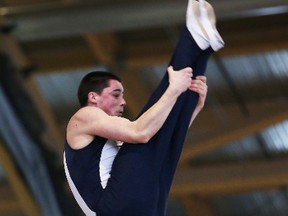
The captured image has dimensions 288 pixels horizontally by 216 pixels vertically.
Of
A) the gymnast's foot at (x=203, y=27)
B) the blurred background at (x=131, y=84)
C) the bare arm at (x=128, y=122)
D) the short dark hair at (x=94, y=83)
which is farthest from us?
the blurred background at (x=131, y=84)

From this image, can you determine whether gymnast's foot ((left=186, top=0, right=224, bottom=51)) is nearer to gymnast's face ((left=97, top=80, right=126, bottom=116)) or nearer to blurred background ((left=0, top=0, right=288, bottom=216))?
gymnast's face ((left=97, top=80, right=126, bottom=116))

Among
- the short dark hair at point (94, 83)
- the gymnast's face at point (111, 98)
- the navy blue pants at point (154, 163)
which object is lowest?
the navy blue pants at point (154, 163)

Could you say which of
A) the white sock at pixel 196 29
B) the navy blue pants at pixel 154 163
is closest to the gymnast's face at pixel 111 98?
the navy blue pants at pixel 154 163

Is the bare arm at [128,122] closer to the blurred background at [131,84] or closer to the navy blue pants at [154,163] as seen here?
the navy blue pants at [154,163]

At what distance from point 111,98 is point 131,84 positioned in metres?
5.52

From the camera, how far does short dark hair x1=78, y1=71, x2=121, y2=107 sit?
364cm

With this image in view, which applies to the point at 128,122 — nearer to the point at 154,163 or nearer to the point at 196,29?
the point at 154,163

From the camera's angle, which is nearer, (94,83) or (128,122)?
(128,122)

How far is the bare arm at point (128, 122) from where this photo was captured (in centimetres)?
342

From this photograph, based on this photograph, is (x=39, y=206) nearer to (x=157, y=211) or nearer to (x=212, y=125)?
(x=212, y=125)

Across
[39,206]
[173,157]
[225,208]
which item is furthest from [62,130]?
[173,157]

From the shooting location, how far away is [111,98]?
→ 366cm

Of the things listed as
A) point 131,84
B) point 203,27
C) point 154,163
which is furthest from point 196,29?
point 131,84

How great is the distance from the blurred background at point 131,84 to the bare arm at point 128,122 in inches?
130
